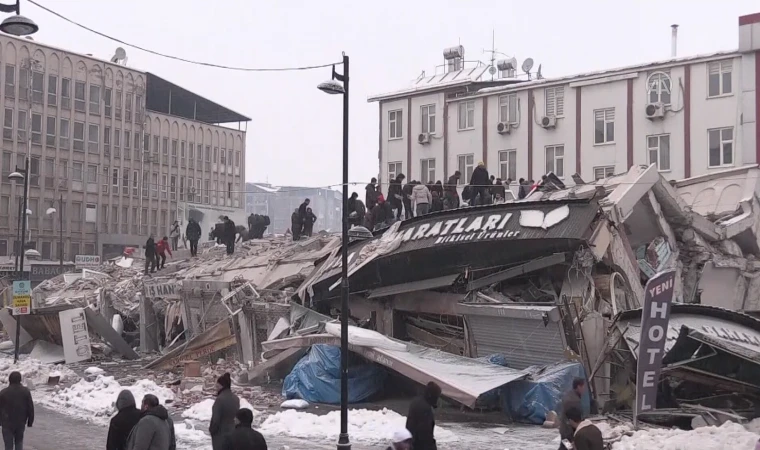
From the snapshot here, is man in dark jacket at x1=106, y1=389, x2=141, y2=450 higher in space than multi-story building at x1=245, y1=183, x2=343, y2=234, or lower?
lower

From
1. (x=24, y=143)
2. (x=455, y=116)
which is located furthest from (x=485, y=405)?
(x=24, y=143)

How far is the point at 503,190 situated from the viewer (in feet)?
85.5

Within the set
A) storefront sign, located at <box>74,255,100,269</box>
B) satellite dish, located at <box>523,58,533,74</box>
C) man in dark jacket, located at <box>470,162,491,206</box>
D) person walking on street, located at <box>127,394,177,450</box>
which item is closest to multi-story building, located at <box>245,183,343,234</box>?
storefront sign, located at <box>74,255,100,269</box>

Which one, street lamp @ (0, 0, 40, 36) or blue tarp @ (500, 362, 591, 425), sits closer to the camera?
street lamp @ (0, 0, 40, 36)

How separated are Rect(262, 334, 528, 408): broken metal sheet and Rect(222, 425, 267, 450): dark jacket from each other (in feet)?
27.1

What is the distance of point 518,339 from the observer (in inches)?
737

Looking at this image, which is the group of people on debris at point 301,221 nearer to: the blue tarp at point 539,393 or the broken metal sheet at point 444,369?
the broken metal sheet at point 444,369

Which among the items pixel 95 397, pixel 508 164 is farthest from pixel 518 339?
pixel 508 164

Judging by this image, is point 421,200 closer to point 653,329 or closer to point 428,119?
point 653,329

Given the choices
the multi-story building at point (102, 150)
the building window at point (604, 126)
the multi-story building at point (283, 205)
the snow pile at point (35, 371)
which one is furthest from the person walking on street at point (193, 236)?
the multi-story building at point (283, 205)

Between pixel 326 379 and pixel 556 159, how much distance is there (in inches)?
1026

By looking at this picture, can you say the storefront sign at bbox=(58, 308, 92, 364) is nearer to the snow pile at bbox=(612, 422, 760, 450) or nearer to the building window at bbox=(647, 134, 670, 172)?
the snow pile at bbox=(612, 422, 760, 450)

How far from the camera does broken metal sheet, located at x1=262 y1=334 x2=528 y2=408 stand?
15673mm

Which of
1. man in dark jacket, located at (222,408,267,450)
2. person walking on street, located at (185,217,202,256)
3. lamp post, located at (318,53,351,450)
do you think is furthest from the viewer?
person walking on street, located at (185,217,202,256)
